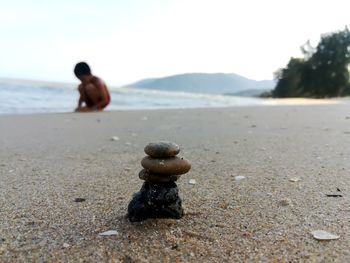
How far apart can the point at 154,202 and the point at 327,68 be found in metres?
41.1

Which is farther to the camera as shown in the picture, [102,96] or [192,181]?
[102,96]

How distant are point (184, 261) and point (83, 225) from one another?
0.43 meters

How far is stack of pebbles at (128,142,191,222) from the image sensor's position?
1260mm

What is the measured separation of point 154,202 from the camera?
4.18 feet

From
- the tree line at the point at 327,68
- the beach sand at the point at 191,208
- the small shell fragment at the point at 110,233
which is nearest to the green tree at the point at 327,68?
the tree line at the point at 327,68

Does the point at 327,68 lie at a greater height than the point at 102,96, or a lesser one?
greater

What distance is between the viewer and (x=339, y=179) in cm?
190

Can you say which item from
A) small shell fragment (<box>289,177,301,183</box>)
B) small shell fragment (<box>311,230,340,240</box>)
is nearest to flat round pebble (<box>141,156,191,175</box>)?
small shell fragment (<box>311,230,340,240</box>)

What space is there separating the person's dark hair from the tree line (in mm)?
32818

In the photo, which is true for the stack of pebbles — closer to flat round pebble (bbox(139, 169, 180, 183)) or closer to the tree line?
flat round pebble (bbox(139, 169, 180, 183))

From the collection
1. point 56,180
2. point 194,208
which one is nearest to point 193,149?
point 56,180

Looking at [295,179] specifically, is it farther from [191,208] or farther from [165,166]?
[165,166]

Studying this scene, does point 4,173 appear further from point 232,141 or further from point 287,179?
point 232,141

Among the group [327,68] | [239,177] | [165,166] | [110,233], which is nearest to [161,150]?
[165,166]
